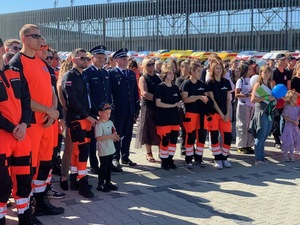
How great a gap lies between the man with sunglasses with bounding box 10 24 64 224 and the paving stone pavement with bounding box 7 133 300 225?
51 cm

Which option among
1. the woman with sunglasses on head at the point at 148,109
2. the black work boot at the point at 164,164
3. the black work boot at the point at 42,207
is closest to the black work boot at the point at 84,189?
the black work boot at the point at 42,207

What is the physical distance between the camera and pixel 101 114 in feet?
20.4

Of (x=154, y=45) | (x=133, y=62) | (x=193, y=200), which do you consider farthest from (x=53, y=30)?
(x=193, y=200)

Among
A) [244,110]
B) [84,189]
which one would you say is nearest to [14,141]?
[84,189]

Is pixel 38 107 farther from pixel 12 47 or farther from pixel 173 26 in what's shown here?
pixel 173 26

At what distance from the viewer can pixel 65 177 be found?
21.0ft

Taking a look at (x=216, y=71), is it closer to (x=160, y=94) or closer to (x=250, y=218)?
(x=160, y=94)

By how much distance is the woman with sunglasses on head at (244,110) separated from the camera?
9117 mm

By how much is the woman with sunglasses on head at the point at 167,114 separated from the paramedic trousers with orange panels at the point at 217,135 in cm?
81

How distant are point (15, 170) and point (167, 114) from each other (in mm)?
3699

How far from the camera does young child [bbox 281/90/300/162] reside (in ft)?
28.7

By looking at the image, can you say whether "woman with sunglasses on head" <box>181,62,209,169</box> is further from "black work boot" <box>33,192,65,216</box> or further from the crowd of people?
"black work boot" <box>33,192,65,216</box>

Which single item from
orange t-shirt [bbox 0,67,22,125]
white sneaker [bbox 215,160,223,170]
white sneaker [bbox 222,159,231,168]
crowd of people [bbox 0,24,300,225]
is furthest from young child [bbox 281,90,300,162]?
orange t-shirt [bbox 0,67,22,125]

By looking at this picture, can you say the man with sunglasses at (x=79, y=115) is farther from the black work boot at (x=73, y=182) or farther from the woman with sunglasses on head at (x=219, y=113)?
the woman with sunglasses on head at (x=219, y=113)
